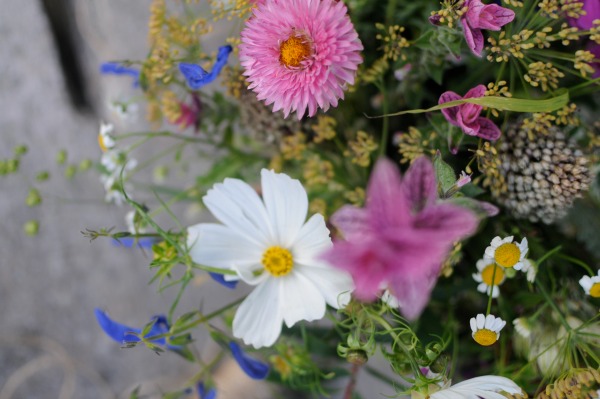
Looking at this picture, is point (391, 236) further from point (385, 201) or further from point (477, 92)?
point (477, 92)

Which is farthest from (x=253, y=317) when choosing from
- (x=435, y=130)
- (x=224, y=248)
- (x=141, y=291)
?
(x=141, y=291)

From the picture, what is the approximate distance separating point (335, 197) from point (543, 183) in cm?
16

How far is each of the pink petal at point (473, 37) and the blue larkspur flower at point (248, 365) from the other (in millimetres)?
229

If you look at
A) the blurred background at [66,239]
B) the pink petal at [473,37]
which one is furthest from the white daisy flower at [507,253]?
the blurred background at [66,239]

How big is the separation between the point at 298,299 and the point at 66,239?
0.53m

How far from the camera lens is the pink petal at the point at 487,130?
0.33 meters

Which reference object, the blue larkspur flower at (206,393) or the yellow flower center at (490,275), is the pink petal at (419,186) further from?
the blue larkspur flower at (206,393)

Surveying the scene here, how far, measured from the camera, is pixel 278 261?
0.37m

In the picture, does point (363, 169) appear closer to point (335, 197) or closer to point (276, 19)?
point (335, 197)

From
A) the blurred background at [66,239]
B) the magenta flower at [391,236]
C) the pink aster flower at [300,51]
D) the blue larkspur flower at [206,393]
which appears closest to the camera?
the magenta flower at [391,236]

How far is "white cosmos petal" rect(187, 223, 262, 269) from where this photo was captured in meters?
0.36

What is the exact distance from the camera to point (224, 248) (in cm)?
36

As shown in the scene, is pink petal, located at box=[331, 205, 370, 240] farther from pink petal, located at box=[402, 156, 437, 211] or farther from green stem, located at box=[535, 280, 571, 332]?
green stem, located at box=[535, 280, 571, 332]

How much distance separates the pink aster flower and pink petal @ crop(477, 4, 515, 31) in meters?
0.06
